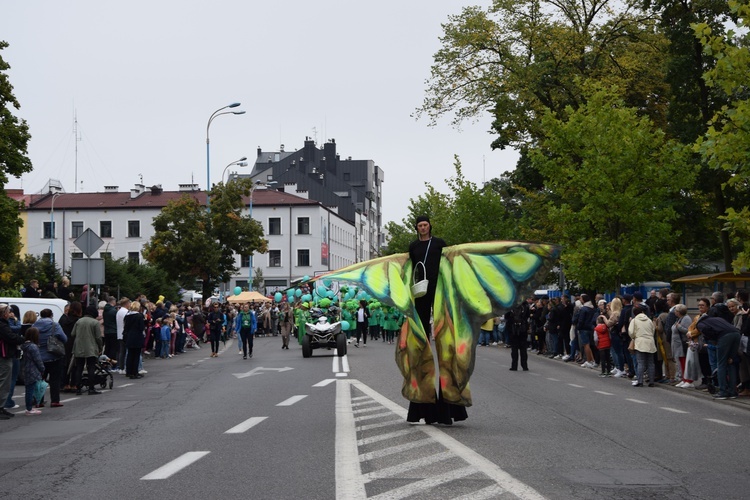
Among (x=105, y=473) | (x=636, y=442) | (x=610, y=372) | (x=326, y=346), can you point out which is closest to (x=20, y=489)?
(x=105, y=473)

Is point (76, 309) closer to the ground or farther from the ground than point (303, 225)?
closer to the ground

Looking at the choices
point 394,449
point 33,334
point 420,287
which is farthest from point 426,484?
point 33,334

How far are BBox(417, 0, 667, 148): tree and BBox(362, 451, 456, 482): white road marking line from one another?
109 feet

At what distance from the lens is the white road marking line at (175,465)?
28.3 ft

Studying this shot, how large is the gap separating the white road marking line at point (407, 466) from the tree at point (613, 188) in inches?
1135

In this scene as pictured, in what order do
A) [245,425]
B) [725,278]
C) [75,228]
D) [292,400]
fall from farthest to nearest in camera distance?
[75,228], [725,278], [292,400], [245,425]

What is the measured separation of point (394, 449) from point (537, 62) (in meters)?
34.4

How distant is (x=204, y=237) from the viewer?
58812mm

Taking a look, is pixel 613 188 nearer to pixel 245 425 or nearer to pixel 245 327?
pixel 245 327

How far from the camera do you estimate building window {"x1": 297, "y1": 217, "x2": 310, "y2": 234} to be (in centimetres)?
10850

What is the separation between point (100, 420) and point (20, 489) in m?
6.30

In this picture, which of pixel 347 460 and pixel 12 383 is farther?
pixel 12 383

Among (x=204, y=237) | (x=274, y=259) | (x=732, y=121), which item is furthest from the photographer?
(x=274, y=259)

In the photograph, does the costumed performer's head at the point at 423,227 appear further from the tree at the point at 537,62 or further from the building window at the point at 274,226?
the building window at the point at 274,226
